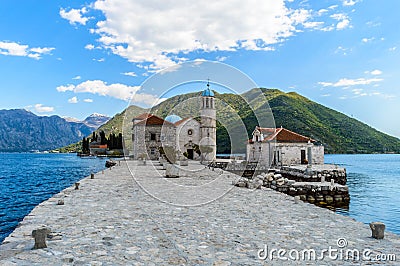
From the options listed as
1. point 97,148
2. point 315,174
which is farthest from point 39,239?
point 97,148

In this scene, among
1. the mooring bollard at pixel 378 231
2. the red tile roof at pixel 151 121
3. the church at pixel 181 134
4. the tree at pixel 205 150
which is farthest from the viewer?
the red tile roof at pixel 151 121

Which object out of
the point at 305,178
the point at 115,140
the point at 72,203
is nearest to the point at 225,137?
the point at 305,178

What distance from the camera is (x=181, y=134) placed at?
45.9 meters

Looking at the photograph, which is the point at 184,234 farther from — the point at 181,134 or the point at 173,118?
the point at 173,118

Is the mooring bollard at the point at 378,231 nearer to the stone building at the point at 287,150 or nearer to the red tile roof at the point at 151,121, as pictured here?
the stone building at the point at 287,150

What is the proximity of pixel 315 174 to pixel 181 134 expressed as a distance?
23927 millimetres

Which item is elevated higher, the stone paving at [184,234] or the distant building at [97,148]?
the distant building at [97,148]

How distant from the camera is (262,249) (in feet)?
18.3

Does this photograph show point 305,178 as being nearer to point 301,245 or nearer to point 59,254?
point 301,245

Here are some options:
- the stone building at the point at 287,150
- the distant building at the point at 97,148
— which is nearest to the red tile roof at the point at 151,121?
the stone building at the point at 287,150

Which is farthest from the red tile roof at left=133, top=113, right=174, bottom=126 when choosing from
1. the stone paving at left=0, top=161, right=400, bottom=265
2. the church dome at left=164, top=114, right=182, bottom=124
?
the stone paving at left=0, top=161, right=400, bottom=265

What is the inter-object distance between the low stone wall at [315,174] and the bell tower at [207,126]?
15475mm

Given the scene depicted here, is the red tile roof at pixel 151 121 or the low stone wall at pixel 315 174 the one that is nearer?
the low stone wall at pixel 315 174

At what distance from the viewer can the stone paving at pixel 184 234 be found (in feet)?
16.5
